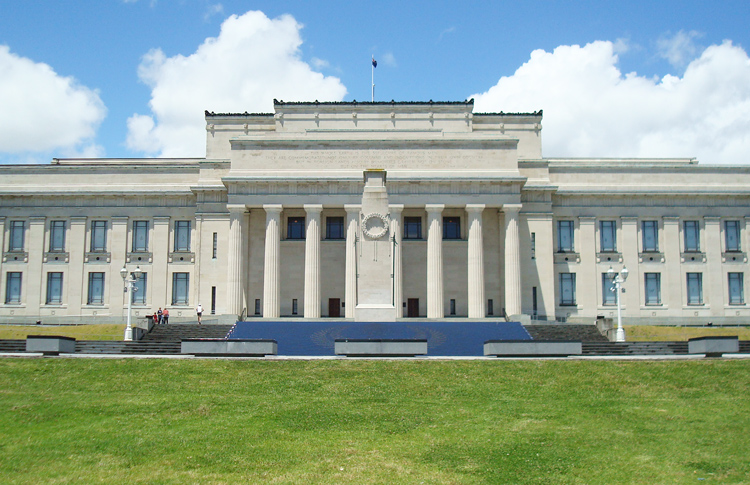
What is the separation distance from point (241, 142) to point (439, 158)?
1727 centimetres

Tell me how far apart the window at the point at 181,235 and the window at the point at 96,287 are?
7622mm

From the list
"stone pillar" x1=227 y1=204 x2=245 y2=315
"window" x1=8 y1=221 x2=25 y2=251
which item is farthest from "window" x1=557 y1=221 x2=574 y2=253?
"window" x1=8 y1=221 x2=25 y2=251

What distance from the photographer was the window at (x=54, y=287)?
65938 mm

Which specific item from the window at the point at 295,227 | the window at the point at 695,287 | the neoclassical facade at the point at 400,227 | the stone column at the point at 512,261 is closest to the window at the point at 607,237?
the neoclassical facade at the point at 400,227

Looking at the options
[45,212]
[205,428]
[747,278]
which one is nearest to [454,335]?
[205,428]

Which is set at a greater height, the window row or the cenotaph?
the window row

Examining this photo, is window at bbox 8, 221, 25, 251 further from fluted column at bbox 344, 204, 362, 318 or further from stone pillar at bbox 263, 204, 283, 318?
fluted column at bbox 344, 204, 362, 318

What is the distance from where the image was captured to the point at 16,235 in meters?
66.3

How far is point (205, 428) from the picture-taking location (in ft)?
67.1

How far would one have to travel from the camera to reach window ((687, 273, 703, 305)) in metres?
65.1

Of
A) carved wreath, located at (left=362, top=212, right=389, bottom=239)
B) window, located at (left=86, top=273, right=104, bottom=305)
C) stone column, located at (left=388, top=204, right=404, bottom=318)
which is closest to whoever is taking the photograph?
carved wreath, located at (left=362, top=212, right=389, bottom=239)

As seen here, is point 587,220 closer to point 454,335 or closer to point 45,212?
point 454,335

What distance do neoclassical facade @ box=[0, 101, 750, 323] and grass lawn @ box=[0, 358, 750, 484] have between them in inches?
1277

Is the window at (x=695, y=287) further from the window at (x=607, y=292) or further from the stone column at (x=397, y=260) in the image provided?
the stone column at (x=397, y=260)
